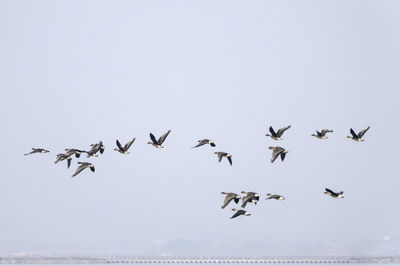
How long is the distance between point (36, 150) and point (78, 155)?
10.8 metres

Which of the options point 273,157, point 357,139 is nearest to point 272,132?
point 273,157

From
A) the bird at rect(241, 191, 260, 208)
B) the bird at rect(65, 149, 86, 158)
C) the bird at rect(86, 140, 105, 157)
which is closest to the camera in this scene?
the bird at rect(241, 191, 260, 208)

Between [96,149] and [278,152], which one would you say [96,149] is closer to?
[96,149]

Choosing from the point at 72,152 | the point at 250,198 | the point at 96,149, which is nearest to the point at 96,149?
the point at 96,149

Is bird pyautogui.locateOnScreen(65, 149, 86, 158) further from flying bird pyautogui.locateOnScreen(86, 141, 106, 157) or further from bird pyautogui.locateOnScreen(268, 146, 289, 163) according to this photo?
bird pyautogui.locateOnScreen(268, 146, 289, 163)

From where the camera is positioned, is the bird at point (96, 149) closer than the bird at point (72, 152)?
Yes

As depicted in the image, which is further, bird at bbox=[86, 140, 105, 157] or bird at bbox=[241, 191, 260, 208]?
bird at bbox=[86, 140, 105, 157]

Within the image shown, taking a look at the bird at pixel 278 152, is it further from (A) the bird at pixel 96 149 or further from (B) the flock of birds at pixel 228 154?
(A) the bird at pixel 96 149

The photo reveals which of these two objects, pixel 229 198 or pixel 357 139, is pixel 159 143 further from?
pixel 357 139

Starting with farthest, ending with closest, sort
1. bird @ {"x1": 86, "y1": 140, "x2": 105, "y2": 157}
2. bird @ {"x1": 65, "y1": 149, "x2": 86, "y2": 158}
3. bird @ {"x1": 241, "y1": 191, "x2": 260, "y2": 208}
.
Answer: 1. bird @ {"x1": 65, "y1": 149, "x2": 86, "y2": 158}
2. bird @ {"x1": 86, "y1": 140, "x2": 105, "y2": 157}
3. bird @ {"x1": 241, "y1": 191, "x2": 260, "y2": 208}

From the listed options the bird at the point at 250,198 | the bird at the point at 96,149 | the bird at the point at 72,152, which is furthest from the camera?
the bird at the point at 72,152

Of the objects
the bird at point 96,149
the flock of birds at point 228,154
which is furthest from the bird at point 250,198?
the bird at point 96,149

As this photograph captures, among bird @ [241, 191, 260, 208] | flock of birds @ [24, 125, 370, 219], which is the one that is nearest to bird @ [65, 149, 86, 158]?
flock of birds @ [24, 125, 370, 219]

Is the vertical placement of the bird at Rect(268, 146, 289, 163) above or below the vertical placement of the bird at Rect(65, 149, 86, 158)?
below
